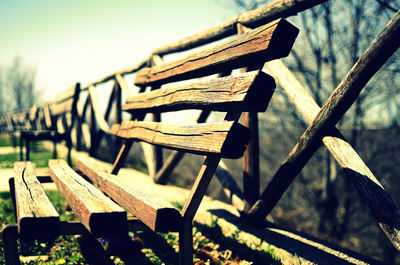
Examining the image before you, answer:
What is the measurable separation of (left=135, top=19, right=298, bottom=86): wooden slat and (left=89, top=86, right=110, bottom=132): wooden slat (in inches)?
128

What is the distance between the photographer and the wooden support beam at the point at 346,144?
1469 mm

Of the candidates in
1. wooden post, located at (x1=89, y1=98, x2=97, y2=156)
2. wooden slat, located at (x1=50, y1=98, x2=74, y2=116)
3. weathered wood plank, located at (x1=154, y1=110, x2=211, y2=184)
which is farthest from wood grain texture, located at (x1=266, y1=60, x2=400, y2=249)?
wooden post, located at (x1=89, y1=98, x2=97, y2=156)

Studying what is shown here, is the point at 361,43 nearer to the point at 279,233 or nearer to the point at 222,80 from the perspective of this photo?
the point at 279,233

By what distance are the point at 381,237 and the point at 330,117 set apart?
7195 mm

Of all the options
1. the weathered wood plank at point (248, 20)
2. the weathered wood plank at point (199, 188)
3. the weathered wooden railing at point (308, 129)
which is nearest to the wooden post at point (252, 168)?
the weathered wooden railing at point (308, 129)

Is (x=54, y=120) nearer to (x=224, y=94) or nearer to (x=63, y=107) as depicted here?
(x=63, y=107)

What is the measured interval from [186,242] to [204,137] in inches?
18.3

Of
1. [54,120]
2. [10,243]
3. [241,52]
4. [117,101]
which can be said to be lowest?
[10,243]

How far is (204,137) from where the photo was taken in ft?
4.79

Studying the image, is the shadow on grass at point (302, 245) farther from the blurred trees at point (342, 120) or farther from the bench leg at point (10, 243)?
the blurred trees at point (342, 120)

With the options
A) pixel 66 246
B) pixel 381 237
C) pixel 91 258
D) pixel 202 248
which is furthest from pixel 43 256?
pixel 381 237

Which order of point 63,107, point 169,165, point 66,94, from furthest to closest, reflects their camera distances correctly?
point 63,107 → point 66,94 → point 169,165

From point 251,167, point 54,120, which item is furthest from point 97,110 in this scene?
point 251,167

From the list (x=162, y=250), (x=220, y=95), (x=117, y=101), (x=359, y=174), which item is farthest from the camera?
(x=117, y=101)
